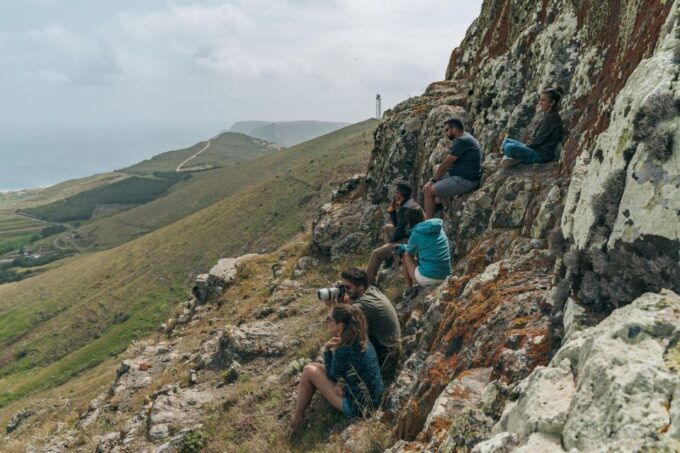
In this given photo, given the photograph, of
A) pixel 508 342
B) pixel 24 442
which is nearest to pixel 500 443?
pixel 508 342

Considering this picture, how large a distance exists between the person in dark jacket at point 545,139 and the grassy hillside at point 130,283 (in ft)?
209

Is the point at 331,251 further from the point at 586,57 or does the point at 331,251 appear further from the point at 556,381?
the point at 556,381

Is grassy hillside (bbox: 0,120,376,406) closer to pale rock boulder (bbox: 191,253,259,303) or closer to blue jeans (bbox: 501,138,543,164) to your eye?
pale rock boulder (bbox: 191,253,259,303)

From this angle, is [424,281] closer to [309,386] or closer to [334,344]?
[334,344]

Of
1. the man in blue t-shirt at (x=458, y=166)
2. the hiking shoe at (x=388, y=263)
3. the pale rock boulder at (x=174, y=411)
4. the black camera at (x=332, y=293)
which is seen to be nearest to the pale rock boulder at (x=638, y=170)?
the black camera at (x=332, y=293)

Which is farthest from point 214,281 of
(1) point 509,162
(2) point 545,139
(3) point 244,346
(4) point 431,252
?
(2) point 545,139

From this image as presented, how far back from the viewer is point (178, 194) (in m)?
185

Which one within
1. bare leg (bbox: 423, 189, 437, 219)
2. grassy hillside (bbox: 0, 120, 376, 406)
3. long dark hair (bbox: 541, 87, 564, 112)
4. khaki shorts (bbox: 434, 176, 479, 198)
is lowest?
grassy hillside (bbox: 0, 120, 376, 406)

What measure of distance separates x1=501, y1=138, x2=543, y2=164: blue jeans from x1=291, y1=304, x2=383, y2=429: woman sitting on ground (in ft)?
22.0

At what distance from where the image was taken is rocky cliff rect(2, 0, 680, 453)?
13.4ft

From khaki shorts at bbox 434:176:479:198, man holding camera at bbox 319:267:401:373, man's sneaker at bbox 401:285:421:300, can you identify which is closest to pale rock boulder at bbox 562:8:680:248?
man holding camera at bbox 319:267:401:373

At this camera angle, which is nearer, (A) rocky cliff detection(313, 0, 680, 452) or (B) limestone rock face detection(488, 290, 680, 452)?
(B) limestone rock face detection(488, 290, 680, 452)

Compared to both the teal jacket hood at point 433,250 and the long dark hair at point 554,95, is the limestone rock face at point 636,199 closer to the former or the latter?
the teal jacket hood at point 433,250

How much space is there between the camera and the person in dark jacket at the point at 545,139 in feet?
39.5
